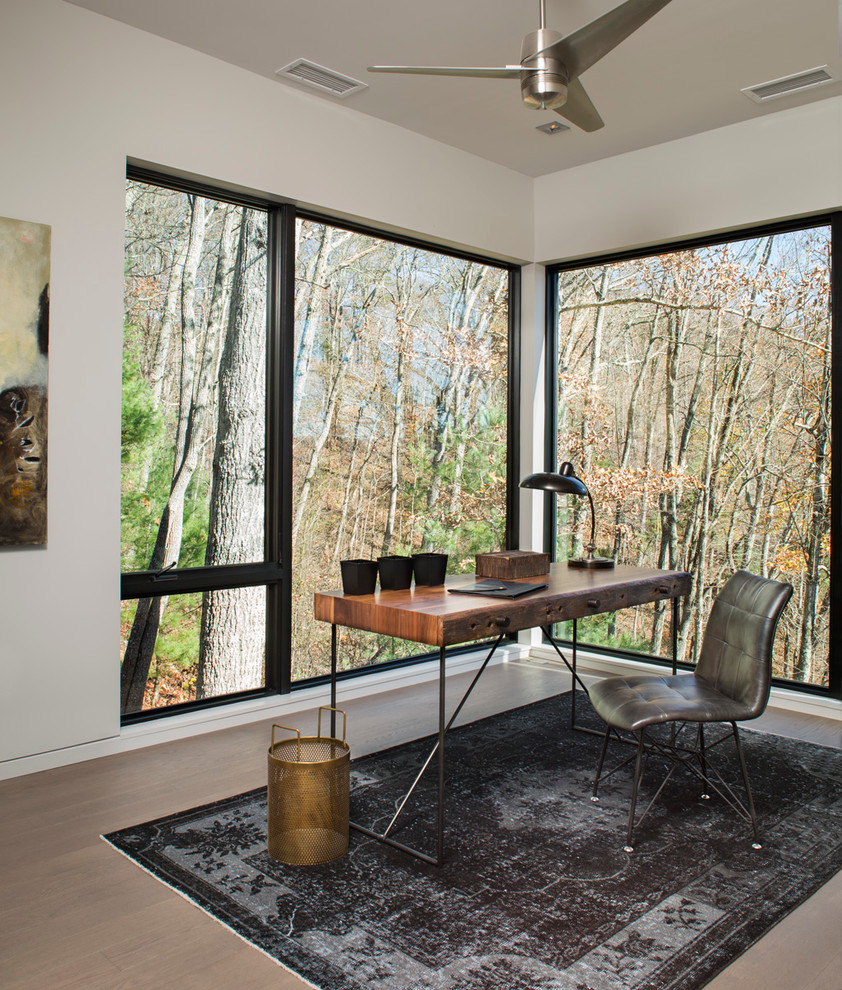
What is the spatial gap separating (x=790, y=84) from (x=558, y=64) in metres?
2.07

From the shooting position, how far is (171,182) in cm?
377

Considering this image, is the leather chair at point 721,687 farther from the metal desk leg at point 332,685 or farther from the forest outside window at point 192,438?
the forest outside window at point 192,438

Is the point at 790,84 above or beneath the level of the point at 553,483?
above

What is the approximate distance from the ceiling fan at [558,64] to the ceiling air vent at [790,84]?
5.71 ft

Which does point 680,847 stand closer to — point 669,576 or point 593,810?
point 593,810

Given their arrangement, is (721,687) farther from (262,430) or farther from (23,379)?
(23,379)

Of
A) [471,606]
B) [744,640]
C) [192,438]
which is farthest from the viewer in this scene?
[192,438]

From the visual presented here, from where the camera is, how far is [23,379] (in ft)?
10.5

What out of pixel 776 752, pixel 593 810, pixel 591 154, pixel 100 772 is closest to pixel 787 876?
pixel 593 810

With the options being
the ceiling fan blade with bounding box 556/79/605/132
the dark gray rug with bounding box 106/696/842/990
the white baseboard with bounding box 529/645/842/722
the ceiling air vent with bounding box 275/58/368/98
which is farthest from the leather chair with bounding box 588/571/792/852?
the ceiling air vent with bounding box 275/58/368/98

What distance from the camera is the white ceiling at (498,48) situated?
3324 millimetres

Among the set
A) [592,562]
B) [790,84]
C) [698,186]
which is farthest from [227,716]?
[790,84]

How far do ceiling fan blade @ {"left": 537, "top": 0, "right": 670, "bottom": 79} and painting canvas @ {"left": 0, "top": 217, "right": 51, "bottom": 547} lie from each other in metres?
2.03

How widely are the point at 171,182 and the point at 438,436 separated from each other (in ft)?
6.94
